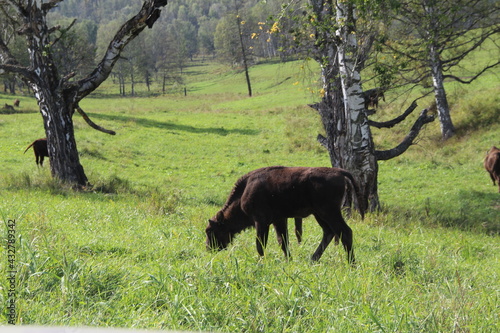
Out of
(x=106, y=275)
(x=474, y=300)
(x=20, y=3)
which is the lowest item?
(x=474, y=300)

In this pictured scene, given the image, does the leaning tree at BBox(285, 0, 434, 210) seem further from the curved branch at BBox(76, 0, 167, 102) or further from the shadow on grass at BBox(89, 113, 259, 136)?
the shadow on grass at BBox(89, 113, 259, 136)

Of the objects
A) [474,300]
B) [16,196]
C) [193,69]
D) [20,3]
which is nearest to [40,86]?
[20,3]

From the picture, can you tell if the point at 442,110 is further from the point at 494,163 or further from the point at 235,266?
the point at 235,266

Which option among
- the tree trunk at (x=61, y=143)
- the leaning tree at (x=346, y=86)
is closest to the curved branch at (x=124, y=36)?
the tree trunk at (x=61, y=143)

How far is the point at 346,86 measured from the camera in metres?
11.4

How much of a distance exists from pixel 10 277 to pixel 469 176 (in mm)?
19588

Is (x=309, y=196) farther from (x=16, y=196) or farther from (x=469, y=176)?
(x=469, y=176)

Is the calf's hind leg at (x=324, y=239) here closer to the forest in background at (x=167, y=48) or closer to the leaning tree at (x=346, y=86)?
the leaning tree at (x=346, y=86)

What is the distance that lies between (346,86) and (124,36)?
6.89m

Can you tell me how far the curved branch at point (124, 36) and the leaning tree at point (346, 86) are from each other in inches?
173

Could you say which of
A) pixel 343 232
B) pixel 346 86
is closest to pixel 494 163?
pixel 346 86

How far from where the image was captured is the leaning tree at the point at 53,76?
13102 millimetres

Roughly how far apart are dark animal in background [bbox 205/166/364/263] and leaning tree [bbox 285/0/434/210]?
183 inches

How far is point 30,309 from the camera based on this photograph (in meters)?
3.44
